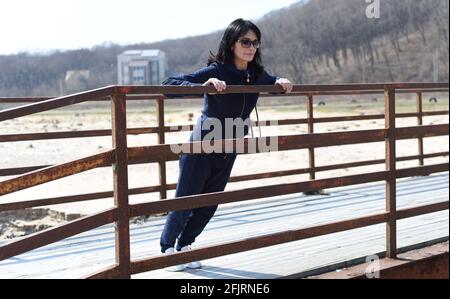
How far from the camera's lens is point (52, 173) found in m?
3.12

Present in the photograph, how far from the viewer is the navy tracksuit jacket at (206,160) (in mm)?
4004

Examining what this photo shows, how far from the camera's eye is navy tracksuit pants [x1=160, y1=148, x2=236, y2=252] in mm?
4105

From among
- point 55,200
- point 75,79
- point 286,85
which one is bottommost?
point 55,200

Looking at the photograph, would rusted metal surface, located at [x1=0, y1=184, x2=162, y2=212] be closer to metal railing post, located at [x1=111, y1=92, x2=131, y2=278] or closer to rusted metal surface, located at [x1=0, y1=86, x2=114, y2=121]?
metal railing post, located at [x1=111, y1=92, x2=131, y2=278]

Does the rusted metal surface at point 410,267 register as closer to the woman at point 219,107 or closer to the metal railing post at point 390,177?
the metal railing post at point 390,177

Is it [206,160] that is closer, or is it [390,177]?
[206,160]

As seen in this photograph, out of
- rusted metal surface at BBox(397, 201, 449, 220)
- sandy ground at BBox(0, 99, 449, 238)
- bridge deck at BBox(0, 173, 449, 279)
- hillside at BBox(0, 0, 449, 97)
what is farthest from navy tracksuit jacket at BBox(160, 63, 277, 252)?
hillside at BBox(0, 0, 449, 97)

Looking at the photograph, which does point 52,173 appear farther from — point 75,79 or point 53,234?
point 75,79

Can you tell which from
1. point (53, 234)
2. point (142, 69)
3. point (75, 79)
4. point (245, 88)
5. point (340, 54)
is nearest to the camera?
point (53, 234)

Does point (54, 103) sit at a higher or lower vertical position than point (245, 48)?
lower

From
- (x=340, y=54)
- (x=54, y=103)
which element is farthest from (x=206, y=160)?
(x=340, y=54)

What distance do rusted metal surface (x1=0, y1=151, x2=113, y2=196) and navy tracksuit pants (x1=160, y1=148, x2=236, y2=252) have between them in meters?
0.84

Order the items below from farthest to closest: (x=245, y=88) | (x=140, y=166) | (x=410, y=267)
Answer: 1. (x=140, y=166)
2. (x=410, y=267)
3. (x=245, y=88)

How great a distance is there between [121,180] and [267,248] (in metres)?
1.79
